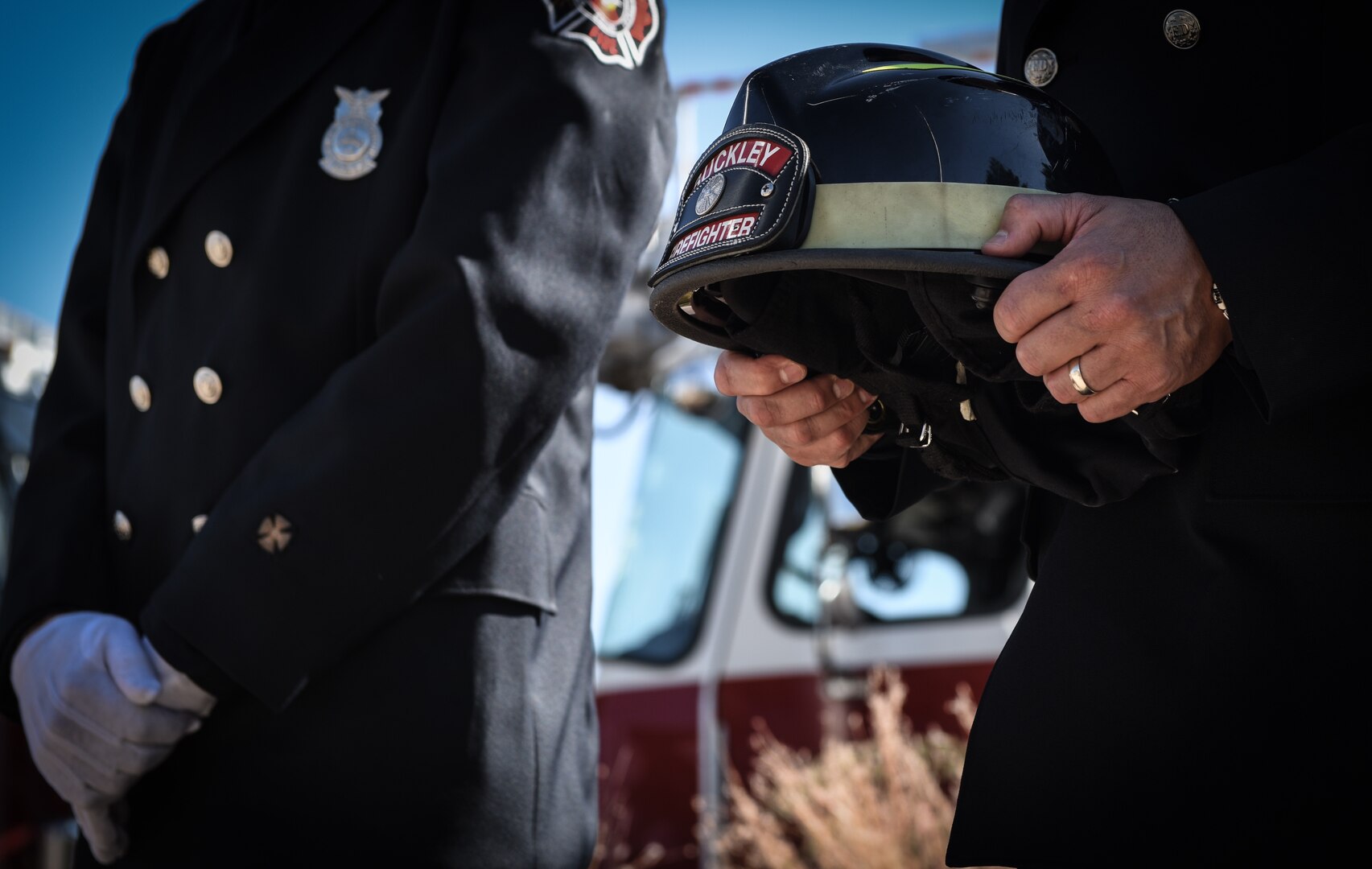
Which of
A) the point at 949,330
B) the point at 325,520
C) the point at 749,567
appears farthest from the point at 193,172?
the point at 749,567

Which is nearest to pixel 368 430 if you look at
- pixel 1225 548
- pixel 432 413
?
pixel 432 413

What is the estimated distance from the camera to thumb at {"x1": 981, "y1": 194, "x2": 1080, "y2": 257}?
1109 millimetres

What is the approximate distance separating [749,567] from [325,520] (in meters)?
3.50

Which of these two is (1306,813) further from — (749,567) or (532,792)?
(749,567)

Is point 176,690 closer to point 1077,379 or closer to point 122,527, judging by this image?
point 122,527

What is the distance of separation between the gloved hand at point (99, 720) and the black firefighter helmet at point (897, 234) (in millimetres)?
726

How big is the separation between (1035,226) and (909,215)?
0.36 feet

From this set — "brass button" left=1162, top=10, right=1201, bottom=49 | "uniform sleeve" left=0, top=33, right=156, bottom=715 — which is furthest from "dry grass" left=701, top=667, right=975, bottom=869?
"brass button" left=1162, top=10, right=1201, bottom=49

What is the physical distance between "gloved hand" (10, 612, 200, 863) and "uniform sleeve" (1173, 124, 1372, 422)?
1182 mm

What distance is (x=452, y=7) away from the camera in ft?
5.67

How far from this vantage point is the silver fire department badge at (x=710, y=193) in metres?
1.25

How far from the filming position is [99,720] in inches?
57.6

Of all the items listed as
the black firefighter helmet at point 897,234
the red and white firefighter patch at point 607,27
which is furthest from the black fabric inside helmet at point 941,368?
the red and white firefighter patch at point 607,27

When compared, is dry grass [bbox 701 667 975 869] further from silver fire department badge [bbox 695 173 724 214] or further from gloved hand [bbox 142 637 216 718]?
silver fire department badge [bbox 695 173 724 214]
